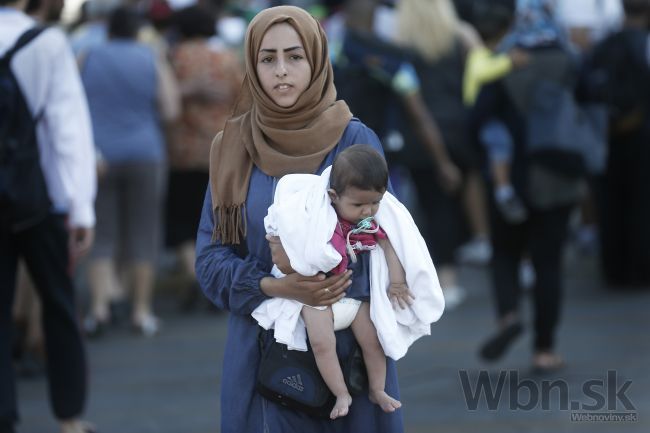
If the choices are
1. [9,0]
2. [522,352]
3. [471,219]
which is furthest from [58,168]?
[471,219]

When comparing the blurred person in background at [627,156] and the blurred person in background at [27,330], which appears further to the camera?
the blurred person in background at [627,156]

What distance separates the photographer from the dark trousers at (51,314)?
5.57m

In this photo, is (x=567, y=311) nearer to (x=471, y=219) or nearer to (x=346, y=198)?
(x=471, y=219)

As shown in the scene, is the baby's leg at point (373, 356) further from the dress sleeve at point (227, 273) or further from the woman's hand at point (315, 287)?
the dress sleeve at point (227, 273)

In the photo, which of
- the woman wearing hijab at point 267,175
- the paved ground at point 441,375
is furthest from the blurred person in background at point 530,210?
the woman wearing hijab at point 267,175

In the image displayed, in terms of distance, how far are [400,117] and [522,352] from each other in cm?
191

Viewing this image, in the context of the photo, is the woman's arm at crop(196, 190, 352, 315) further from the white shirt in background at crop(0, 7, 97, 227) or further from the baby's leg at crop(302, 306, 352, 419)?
the white shirt in background at crop(0, 7, 97, 227)

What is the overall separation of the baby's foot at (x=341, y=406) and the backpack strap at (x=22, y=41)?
257 centimetres

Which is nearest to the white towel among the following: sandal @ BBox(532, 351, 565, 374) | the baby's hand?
the baby's hand

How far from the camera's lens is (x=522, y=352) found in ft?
26.6

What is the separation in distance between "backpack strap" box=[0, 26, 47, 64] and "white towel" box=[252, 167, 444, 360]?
2255mm

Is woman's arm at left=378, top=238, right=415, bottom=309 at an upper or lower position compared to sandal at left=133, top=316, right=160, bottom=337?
upper

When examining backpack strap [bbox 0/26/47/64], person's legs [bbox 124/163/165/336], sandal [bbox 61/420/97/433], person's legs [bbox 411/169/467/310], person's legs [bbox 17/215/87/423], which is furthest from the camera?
person's legs [bbox 411/169/467/310]

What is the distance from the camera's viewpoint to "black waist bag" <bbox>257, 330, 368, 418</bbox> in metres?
3.68
